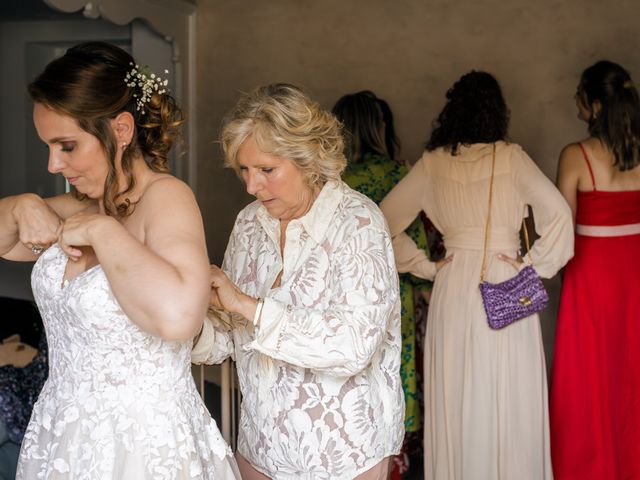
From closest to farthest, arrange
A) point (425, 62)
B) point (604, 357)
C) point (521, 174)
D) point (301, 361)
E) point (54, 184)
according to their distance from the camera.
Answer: point (301, 361) < point (521, 174) < point (604, 357) < point (54, 184) < point (425, 62)

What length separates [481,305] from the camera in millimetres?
3721

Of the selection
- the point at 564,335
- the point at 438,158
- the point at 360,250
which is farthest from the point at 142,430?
the point at 564,335

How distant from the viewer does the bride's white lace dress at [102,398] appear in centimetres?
178

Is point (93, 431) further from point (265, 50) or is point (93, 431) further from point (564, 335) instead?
point (265, 50)

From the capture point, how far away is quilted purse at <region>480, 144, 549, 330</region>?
3.62 metres

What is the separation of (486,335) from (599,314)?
23.5 inches

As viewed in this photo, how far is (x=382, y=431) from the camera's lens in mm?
2170

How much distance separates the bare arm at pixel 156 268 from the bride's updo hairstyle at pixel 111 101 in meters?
0.17

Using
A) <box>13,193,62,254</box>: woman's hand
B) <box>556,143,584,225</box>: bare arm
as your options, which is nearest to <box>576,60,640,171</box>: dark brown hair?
<box>556,143,584,225</box>: bare arm

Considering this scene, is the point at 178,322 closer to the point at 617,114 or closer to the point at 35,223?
the point at 35,223

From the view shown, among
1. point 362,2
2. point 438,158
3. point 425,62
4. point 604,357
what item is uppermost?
point 362,2

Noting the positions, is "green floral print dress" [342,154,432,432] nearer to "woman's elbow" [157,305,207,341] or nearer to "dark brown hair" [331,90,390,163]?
"dark brown hair" [331,90,390,163]

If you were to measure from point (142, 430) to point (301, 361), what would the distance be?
37 cm

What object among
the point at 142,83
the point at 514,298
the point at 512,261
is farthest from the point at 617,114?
the point at 142,83
